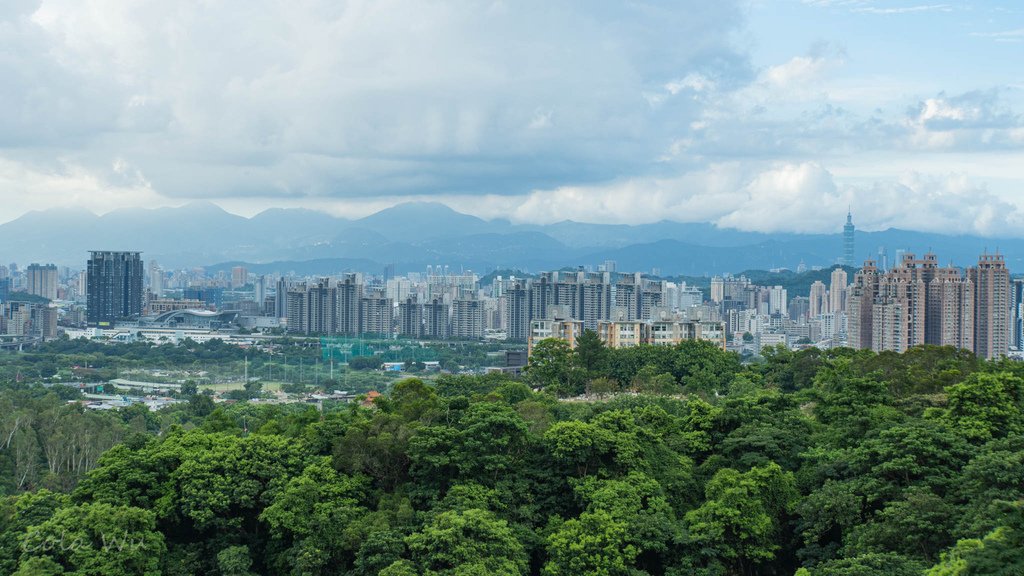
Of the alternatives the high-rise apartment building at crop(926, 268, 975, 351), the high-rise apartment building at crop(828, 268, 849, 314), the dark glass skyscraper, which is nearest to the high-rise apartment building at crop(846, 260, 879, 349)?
the high-rise apartment building at crop(926, 268, 975, 351)

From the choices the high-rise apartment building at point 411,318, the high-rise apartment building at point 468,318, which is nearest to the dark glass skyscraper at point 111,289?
the high-rise apartment building at point 411,318

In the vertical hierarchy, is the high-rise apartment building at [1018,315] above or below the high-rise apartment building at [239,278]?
below

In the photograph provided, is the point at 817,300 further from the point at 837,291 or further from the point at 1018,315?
the point at 1018,315

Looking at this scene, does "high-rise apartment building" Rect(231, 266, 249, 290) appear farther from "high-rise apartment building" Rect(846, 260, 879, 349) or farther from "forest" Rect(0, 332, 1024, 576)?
"forest" Rect(0, 332, 1024, 576)

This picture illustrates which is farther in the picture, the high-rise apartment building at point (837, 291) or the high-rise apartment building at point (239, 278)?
the high-rise apartment building at point (239, 278)

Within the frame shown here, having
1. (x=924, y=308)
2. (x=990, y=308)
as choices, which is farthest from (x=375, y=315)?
(x=990, y=308)

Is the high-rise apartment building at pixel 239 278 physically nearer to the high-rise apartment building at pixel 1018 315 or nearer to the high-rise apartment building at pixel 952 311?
the high-rise apartment building at pixel 1018 315

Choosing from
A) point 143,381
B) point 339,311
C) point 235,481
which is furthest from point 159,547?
point 339,311
